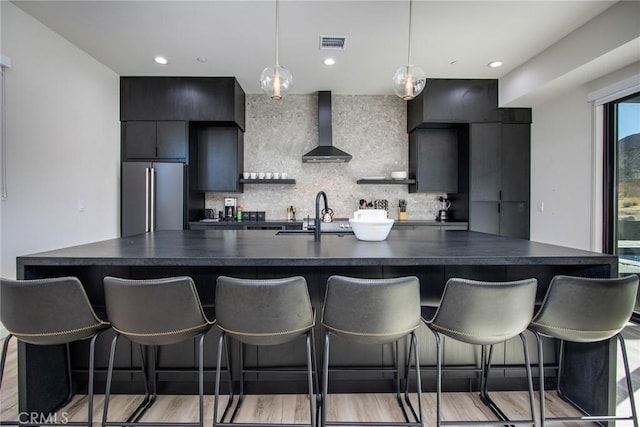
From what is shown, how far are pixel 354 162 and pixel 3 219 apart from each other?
397 centimetres

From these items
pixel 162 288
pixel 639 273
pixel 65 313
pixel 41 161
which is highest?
pixel 41 161

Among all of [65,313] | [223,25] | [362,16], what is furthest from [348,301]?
[223,25]

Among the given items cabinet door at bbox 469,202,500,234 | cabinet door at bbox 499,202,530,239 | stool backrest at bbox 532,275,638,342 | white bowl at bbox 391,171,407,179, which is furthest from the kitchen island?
cabinet door at bbox 499,202,530,239

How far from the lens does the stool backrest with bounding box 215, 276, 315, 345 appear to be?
4.29 ft

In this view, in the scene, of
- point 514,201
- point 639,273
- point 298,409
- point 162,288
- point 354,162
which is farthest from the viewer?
point 354,162

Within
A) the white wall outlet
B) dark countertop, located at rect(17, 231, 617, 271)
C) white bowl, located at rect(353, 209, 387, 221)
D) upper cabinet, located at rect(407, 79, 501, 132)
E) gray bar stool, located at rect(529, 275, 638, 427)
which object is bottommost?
gray bar stool, located at rect(529, 275, 638, 427)

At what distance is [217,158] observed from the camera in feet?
14.7

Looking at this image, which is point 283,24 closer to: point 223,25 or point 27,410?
point 223,25

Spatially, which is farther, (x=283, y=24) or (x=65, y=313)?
(x=283, y=24)

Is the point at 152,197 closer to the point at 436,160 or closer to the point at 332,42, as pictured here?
the point at 332,42

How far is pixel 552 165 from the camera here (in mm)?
3998

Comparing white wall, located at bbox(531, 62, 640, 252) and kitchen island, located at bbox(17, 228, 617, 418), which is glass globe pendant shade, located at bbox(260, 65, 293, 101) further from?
white wall, located at bbox(531, 62, 640, 252)

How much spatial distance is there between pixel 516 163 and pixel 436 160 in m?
1.04

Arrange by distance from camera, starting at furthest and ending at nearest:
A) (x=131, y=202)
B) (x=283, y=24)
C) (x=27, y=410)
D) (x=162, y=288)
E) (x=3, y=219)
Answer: (x=131, y=202), (x=283, y=24), (x=3, y=219), (x=27, y=410), (x=162, y=288)
